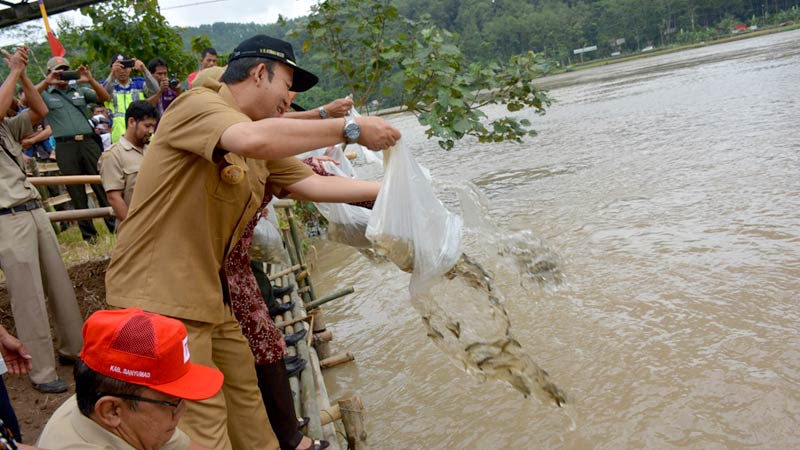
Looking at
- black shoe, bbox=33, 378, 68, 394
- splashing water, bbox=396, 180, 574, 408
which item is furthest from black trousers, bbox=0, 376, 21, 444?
splashing water, bbox=396, 180, 574, 408

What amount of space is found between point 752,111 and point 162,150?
46.2 ft

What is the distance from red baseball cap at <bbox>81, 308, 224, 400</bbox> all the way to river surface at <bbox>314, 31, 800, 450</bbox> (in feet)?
7.35

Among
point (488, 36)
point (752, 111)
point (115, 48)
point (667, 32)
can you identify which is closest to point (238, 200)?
point (115, 48)

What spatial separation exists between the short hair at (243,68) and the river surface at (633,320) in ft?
6.46

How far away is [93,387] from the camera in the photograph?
1.53m

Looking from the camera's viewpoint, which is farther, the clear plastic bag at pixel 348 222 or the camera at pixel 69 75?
the camera at pixel 69 75

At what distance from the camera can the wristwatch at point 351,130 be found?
1.95 meters

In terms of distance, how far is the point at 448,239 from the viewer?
2.68 meters

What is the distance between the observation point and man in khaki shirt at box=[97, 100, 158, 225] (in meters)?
4.01

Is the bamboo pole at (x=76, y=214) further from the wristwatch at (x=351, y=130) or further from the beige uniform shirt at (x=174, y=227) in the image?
the wristwatch at (x=351, y=130)

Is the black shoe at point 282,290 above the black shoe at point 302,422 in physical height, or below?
above

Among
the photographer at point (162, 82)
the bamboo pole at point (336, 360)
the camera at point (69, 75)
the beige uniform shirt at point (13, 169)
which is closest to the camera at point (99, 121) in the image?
the camera at point (69, 75)

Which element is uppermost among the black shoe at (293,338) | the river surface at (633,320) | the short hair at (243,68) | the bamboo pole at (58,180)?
the short hair at (243,68)

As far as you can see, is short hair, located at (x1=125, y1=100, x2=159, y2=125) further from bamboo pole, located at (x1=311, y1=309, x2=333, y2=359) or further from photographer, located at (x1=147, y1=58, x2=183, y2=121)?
bamboo pole, located at (x1=311, y1=309, x2=333, y2=359)
